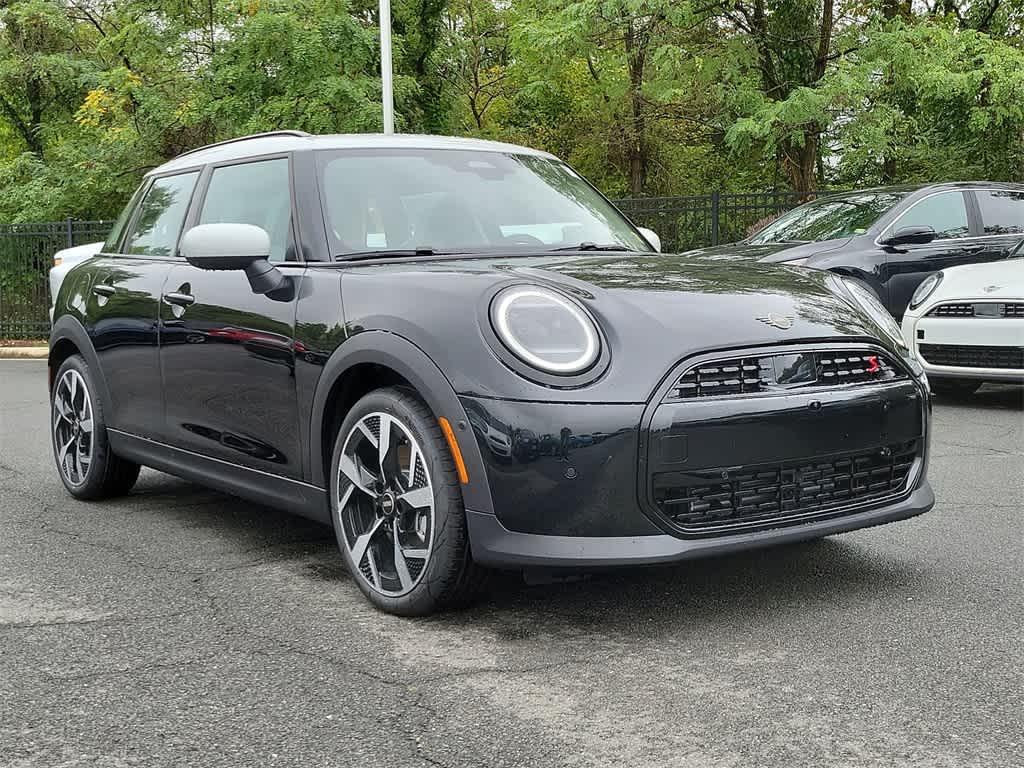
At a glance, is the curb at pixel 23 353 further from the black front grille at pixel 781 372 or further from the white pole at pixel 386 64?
the black front grille at pixel 781 372

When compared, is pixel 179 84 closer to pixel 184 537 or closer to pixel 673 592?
pixel 184 537

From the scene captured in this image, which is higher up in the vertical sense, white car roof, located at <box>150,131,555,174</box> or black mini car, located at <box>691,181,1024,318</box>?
white car roof, located at <box>150,131,555,174</box>

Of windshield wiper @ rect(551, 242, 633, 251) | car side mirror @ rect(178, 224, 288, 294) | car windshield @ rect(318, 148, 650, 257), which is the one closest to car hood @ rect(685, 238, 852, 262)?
car windshield @ rect(318, 148, 650, 257)

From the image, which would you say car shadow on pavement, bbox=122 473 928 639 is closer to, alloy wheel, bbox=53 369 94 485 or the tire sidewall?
the tire sidewall

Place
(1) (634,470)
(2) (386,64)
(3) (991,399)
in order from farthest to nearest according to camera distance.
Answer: (2) (386,64)
(3) (991,399)
(1) (634,470)

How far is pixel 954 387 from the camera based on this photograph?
9.95 meters

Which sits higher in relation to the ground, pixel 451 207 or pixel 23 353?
pixel 451 207

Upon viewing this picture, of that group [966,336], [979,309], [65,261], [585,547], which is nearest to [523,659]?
[585,547]

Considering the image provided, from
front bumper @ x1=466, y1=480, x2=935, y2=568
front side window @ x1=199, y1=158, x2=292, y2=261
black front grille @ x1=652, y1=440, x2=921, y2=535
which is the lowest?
front bumper @ x1=466, y1=480, x2=935, y2=568

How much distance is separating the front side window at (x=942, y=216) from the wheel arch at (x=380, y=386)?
7.23 metres

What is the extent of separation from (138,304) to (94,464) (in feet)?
3.18

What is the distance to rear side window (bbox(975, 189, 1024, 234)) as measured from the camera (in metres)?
10.6

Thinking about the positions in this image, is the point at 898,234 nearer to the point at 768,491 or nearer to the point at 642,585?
the point at 642,585

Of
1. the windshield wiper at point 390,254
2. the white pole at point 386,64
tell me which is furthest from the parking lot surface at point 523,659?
the white pole at point 386,64
